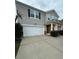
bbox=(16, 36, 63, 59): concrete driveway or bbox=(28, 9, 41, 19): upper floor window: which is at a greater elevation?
bbox=(28, 9, 41, 19): upper floor window

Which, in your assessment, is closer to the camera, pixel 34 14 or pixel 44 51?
pixel 44 51

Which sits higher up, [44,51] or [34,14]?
[34,14]

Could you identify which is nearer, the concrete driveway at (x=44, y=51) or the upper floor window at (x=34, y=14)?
the concrete driveway at (x=44, y=51)

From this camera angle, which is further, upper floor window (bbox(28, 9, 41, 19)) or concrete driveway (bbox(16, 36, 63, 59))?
upper floor window (bbox(28, 9, 41, 19))

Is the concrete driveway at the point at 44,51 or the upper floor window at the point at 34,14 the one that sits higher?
the upper floor window at the point at 34,14
